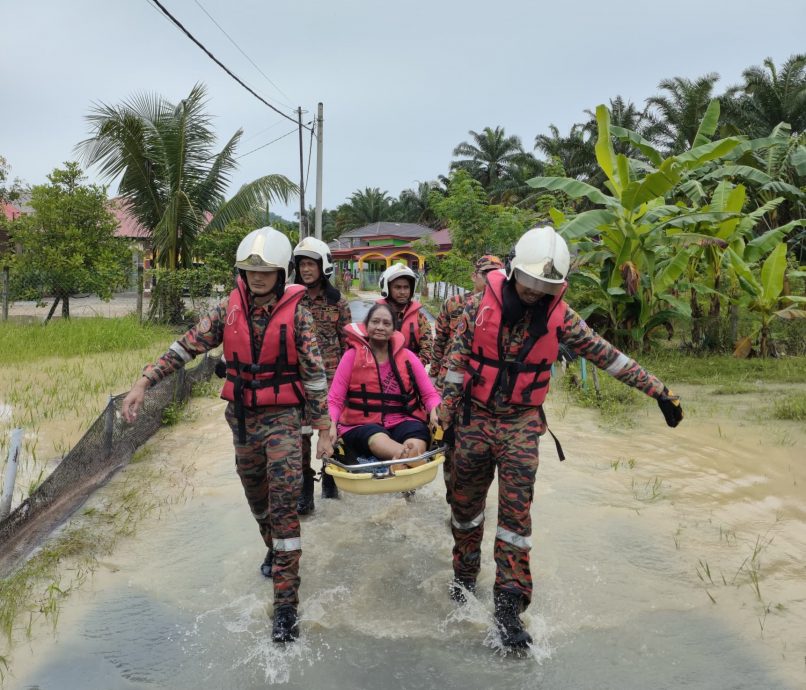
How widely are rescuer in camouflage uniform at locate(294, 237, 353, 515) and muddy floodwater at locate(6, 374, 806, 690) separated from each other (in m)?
0.25

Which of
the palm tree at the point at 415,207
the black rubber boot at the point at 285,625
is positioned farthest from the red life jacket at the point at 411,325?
the palm tree at the point at 415,207

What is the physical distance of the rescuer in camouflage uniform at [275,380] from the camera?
132 inches

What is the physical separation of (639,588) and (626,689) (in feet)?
3.31

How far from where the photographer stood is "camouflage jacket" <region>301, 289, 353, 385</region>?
5184 millimetres

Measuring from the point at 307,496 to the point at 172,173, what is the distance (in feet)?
39.1

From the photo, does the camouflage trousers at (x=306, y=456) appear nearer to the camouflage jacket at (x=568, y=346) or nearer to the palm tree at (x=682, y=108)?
the camouflage jacket at (x=568, y=346)

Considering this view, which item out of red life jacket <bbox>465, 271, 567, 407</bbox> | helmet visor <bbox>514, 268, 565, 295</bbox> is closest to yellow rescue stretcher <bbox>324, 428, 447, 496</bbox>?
red life jacket <bbox>465, 271, 567, 407</bbox>

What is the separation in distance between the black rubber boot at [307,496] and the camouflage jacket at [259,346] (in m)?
1.59

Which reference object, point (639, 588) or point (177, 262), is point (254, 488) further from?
point (177, 262)

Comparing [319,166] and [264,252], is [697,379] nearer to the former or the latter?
[264,252]

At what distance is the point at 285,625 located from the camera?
128 inches

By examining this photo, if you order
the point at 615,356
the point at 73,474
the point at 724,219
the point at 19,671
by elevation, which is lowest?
the point at 19,671

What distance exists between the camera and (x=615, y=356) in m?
3.32

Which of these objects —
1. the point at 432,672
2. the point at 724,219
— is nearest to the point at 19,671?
the point at 432,672
